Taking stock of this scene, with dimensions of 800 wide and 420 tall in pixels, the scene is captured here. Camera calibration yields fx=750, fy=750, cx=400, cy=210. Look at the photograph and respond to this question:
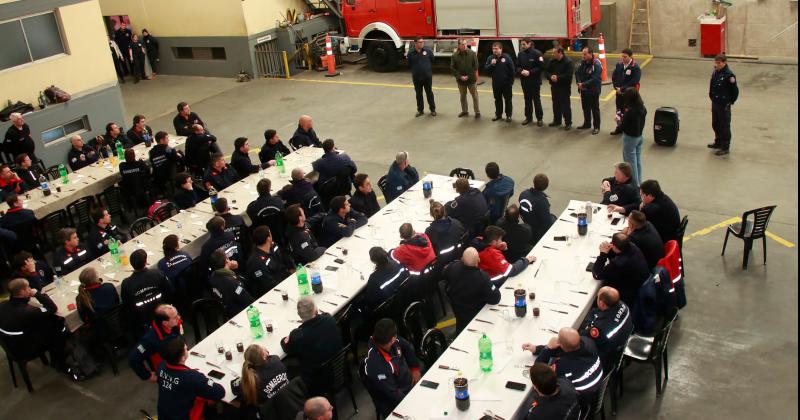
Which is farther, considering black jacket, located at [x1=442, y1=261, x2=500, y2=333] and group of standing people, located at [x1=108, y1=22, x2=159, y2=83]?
group of standing people, located at [x1=108, y1=22, x2=159, y2=83]

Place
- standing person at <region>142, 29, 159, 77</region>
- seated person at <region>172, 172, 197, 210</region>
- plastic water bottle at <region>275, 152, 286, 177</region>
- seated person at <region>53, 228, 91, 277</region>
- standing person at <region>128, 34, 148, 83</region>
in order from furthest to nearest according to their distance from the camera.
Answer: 1. standing person at <region>142, 29, 159, 77</region>
2. standing person at <region>128, 34, 148, 83</region>
3. plastic water bottle at <region>275, 152, 286, 177</region>
4. seated person at <region>172, 172, 197, 210</region>
5. seated person at <region>53, 228, 91, 277</region>

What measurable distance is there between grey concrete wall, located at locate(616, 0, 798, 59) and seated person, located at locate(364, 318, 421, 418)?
48.9ft

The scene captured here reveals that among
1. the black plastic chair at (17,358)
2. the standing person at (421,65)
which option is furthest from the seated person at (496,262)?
the standing person at (421,65)

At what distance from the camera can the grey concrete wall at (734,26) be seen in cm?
1772

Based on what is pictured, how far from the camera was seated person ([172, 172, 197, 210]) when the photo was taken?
11.2 meters

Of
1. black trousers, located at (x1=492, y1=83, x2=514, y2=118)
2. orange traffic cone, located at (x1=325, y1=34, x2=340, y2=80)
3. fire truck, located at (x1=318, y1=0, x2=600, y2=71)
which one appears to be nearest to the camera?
black trousers, located at (x1=492, y1=83, x2=514, y2=118)

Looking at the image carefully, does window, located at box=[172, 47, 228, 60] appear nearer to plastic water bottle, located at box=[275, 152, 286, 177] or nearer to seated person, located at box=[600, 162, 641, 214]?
plastic water bottle, located at box=[275, 152, 286, 177]

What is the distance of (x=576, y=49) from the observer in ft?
64.3

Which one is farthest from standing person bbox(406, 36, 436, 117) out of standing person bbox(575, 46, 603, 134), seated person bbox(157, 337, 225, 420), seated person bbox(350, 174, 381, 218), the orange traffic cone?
seated person bbox(157, 337, 225, 420)

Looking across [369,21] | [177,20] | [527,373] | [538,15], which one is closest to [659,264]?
[527,373]

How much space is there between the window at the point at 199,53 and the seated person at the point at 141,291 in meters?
14.2

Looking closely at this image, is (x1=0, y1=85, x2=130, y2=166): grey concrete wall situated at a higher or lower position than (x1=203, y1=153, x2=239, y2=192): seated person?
higher

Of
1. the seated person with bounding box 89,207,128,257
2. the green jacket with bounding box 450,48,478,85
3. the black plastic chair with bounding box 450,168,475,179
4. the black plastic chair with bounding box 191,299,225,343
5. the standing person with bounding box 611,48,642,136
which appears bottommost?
Result: the black plastic chair with bounding box 191,299,225,343

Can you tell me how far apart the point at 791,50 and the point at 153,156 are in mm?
14534
